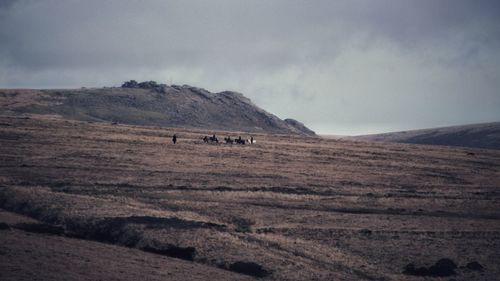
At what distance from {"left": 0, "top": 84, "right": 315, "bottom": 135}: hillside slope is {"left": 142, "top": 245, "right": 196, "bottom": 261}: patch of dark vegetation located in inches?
3890

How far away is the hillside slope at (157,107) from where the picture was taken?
131 metres

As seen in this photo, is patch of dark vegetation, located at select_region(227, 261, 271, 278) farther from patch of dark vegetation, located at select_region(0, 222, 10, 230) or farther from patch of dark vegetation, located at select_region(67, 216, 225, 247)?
patch of dark vegetation, located at select_region(0, 222, 10, 230)

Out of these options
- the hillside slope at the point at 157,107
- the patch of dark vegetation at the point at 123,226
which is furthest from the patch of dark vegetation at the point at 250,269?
the hillside slope at the point at 157,107

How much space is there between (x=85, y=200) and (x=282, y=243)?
12831mm

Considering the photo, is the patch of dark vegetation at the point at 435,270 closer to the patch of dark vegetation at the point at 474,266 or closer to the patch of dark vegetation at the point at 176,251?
the patch of dark vegetation at the point at 474,266

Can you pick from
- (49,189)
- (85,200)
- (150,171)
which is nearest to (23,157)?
(150,171)

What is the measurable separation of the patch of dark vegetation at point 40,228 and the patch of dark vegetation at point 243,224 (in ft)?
27.9

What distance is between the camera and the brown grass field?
75.2 ft

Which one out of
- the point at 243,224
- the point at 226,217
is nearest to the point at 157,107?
the point at 226,217

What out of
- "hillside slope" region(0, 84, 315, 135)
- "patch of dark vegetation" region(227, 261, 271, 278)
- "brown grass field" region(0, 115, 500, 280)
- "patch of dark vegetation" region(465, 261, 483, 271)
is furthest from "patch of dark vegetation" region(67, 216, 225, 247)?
"hillside slope" region(0, 84, 315, 135)

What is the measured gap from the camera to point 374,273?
23.2 metres

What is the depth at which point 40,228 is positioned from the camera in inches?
1053

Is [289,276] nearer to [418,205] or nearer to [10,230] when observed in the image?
[10,230]

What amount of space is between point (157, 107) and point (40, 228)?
130413mm
